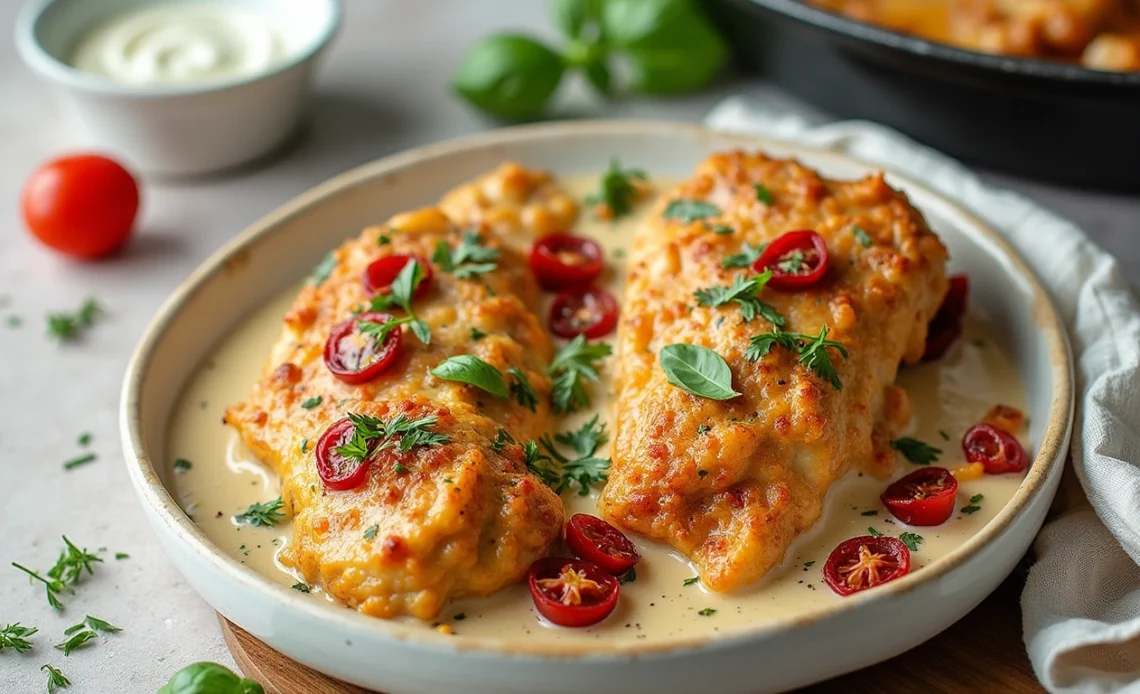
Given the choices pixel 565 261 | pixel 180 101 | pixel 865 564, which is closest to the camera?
pixel 865 564

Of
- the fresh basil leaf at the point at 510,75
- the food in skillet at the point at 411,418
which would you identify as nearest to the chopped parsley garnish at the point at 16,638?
the food in skillet at the point at 411,418

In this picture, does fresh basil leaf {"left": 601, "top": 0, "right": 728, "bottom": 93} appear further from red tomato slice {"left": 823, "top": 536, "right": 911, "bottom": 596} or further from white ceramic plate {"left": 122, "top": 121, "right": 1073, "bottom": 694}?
red tomato slice {"left": 823, "top": 536, "right": 911, "bottom": 596}

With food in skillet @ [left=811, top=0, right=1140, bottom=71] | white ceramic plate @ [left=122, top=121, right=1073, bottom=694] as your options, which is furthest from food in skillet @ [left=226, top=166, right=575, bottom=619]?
food in skillet @ [left=811, top=0, right=1140, bottom=71]

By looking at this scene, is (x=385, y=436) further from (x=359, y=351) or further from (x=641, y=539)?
(x=641, y=539)

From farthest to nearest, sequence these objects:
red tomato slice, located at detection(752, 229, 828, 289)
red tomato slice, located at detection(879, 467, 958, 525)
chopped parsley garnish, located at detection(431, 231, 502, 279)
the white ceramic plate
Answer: chopped parsley garnish, located at detection(431, 231, 502, 279) < red tomato slice, located at detection(752, 229, 828, 289) < red tomato slice, located at detection(879, 467, 958, 525) < the white ceramic plate

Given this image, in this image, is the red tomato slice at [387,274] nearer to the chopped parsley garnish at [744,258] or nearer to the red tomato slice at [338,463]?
the red tomato slice at [338,463]

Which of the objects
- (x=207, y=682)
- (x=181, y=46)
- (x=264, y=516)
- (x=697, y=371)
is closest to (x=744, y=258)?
(x=697, y=371)

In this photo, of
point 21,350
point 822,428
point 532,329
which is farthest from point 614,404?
point 21,350
